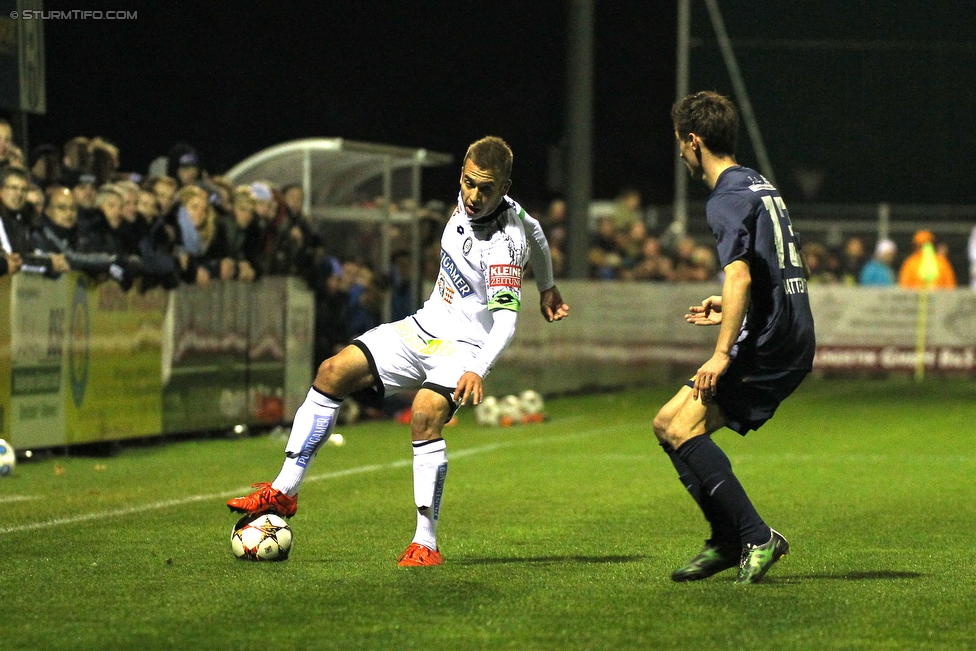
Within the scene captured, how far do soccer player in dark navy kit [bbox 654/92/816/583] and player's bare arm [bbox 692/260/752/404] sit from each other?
1cm

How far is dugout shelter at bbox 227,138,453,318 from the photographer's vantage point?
17312mm

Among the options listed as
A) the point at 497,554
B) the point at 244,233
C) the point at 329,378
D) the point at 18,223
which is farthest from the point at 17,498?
the point at 244,233

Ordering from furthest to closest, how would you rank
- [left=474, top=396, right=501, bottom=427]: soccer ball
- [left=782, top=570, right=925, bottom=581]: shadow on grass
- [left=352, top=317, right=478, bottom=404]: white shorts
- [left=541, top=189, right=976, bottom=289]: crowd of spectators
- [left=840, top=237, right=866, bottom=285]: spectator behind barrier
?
[left=840, top=237, right=866, bottom=285]: spectator behind barrier
[left=541, top=189, right=976, bottom=289]: crowd of spectators
[left=474, top=396, right=501, bottom=427]: soccer ball
[left=352, top=317, right=478, bottom=404]: white shorts
[left=782, top=570, right=925, bottom=581]: shadow on grass

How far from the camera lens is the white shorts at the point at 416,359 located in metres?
7.26

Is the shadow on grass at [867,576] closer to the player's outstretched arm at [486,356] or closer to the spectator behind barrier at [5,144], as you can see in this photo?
the player's outstretched arm at [486,356]

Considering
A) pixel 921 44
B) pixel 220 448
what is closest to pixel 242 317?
pixel 220 448

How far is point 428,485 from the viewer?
7273mm

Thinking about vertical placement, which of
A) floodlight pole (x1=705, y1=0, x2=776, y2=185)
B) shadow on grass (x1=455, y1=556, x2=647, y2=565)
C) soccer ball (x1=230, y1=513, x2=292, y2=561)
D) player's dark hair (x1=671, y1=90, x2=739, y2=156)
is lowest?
shadow on grass (x1=455, y1=556, x2=647, y2=565)

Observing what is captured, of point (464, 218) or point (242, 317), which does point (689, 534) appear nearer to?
point (464, 218)

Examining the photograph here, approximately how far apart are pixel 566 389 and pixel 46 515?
12.0 m

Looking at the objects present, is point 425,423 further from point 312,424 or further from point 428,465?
point 312,424

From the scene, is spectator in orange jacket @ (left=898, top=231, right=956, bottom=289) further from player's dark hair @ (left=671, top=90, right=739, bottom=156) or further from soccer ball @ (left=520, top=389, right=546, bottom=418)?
player's dark hair @ (left=671, top=90, right=739, bottom=156)

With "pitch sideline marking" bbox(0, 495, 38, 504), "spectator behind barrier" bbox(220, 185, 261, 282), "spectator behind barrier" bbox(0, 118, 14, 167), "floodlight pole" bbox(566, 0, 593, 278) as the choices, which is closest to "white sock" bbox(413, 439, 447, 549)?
"pitch sideline marking" bbox(0, 495, 38, 504)

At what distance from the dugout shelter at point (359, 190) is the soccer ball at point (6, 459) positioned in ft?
21.6
